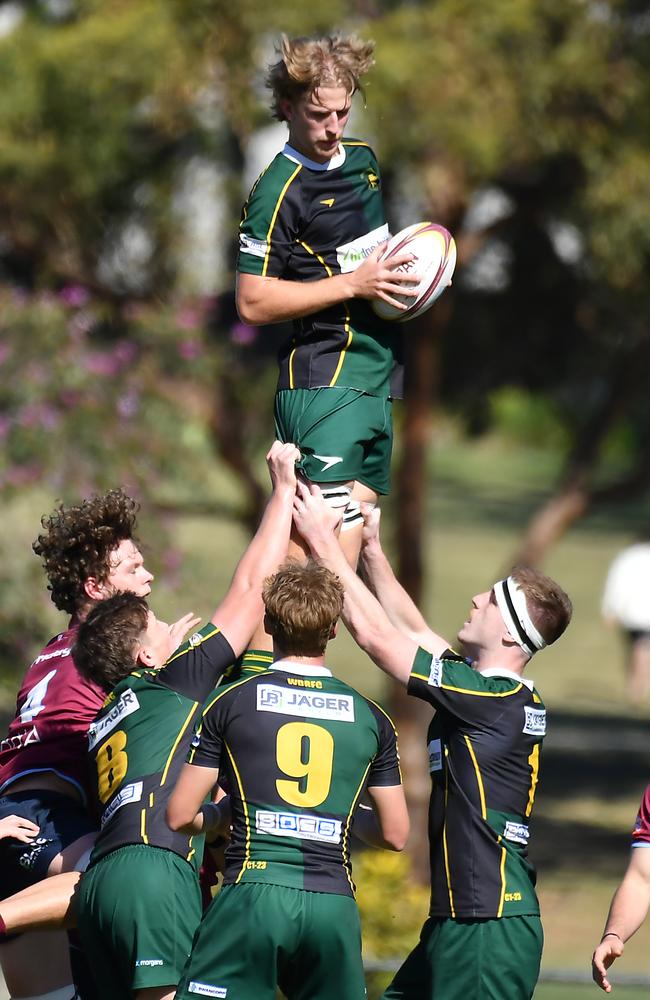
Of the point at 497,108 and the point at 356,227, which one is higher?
the point at 497,108

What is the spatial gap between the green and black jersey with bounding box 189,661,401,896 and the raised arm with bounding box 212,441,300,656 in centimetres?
47

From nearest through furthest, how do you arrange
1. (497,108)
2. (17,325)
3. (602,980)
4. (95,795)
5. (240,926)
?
(240,926)
(602,980)
(95,795)
(497,108)
(17,325)

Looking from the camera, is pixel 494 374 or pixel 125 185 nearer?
pixel 125 185

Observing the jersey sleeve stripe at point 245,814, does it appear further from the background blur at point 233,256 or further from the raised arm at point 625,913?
the background blur at point 233,256

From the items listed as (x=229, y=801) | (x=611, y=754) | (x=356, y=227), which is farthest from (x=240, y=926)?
(x=611, y=754)

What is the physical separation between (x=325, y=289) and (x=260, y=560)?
3.31 ft

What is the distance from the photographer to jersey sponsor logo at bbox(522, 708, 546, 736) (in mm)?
5438

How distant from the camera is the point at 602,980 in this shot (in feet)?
17.6

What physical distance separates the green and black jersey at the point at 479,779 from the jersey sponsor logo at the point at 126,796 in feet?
3.32

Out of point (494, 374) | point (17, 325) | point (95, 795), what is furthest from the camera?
point (494, 374)

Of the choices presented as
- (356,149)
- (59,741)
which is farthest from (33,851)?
(356,149)

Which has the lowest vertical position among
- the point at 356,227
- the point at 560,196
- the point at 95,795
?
→ the point at 95,795

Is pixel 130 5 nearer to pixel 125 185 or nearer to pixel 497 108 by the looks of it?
pixel 125 185

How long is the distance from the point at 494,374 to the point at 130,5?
517 centimetres
